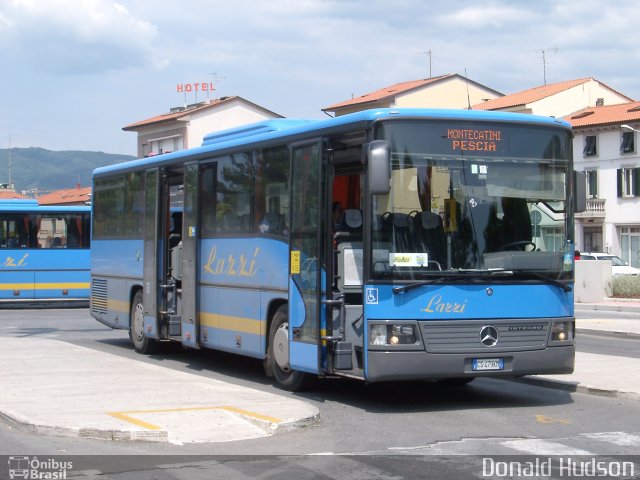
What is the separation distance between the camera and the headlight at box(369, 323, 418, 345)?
453 inches

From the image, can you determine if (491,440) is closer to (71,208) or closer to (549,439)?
(549,439)

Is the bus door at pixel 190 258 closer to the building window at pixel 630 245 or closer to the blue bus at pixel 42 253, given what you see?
the blue bus at pixel 42 253

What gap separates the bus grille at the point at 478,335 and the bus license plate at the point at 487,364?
103 mm

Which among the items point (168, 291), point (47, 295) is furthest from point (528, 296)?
point (47, 295)

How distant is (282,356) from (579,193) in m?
4.15

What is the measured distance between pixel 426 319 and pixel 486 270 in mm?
896

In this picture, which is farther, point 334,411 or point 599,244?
point 599,244

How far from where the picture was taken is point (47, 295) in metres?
33.4

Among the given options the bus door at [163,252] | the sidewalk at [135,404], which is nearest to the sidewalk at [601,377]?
the sidewalk at [135,404]

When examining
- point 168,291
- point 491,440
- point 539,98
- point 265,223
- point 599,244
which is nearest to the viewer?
point 491,440

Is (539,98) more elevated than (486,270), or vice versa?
(539,98)

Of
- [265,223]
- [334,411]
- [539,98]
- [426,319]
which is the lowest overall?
[334,411]

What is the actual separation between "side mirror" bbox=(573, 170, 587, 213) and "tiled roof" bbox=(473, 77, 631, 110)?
211 feet

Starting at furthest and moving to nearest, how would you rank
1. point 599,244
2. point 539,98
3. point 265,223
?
point 539,98
point 599,244
point 265,223
